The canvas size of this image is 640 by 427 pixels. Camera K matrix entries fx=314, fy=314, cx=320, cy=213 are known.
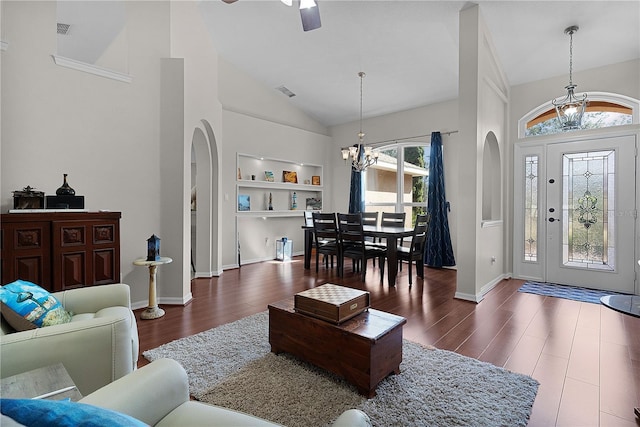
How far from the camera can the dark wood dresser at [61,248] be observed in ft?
8.32

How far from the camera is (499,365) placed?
229cm

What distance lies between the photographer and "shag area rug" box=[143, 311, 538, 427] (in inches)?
67.8

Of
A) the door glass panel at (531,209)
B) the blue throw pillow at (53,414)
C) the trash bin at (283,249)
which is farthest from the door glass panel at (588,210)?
the blue throw pillow at (53,414)

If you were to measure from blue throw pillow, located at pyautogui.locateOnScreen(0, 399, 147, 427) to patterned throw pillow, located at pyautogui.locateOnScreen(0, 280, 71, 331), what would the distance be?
1298 millimetres

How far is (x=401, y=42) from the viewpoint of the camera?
4418 millimetres

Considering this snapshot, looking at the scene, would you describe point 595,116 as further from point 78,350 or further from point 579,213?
point 78,350

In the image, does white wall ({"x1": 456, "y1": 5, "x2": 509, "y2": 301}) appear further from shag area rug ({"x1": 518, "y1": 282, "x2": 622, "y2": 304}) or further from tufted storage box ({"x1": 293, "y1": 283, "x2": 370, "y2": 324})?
tufted storage box ({"x1": 293, "y1": 283, "x2": 370, "y2": 324})

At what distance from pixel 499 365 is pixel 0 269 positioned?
3909mm

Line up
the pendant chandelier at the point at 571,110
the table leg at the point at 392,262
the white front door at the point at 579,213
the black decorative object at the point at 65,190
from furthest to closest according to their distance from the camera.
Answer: the table leg at the point at 392,262, the white front door at the point at 579,213, the pendant chandelier at the point at 571,110, the black decorative object at the point at 65,190

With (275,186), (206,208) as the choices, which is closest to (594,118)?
(275,186)

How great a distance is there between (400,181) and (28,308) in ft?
20.2

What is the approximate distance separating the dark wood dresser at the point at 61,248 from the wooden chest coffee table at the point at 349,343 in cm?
188

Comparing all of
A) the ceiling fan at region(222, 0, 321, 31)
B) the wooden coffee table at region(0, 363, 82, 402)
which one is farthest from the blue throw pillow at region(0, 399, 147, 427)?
the ceiling fan at region(222, 0, 321, 31)

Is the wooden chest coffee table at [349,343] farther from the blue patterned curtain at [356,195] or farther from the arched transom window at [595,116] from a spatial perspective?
the blue patterned curtain at [356,195]
